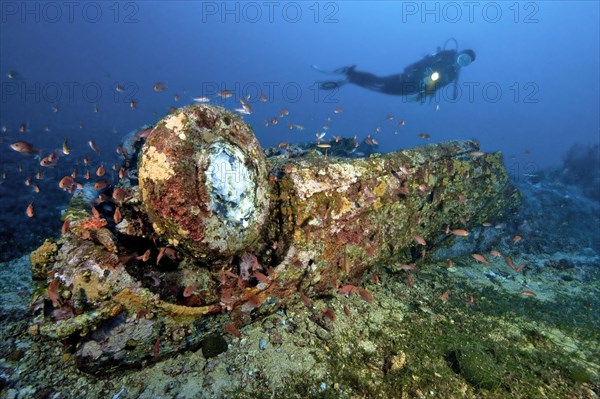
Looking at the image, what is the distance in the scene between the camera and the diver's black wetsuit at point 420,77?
14688 mm

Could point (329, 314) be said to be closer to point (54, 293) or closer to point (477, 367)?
point (477, 367)

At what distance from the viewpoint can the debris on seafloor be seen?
116 inches

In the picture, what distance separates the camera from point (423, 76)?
15.0m

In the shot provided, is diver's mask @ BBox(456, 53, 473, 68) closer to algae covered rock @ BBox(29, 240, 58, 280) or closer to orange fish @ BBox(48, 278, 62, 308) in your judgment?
algae covered rock @ BBox(29, 240, 58, 280)

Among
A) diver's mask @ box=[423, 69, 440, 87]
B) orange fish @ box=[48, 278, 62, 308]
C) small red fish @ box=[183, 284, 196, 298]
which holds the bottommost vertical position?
small red fish @ box=[183, 284, 196, 298]

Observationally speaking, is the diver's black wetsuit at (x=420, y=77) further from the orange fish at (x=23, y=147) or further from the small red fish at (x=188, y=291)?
the small red fish at (x=188, y=291)

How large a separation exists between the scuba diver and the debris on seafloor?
447 inches

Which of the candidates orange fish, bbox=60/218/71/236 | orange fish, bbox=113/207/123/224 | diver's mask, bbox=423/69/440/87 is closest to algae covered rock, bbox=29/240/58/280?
orange fish, bbox=60/218/71/236

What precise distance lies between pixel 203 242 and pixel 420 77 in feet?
50.6

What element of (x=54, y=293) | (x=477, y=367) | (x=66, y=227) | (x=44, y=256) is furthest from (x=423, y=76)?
(x=54, y=293)

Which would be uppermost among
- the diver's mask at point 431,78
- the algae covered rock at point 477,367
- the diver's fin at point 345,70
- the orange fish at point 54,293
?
the diver's fin at point 345,70

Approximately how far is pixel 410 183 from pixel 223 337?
12.2 ft

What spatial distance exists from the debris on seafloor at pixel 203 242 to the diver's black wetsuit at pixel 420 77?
11.3 metres

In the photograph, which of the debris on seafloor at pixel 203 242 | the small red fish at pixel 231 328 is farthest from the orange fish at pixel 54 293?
the small red fish at pixel 231 328
